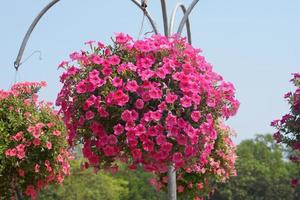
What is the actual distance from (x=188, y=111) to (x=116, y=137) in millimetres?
635

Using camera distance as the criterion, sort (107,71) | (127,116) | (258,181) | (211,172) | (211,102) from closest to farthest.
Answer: (127,116) → (107,71) → (211,102) → (211,172) → (258,181)

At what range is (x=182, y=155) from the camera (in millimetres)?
4574

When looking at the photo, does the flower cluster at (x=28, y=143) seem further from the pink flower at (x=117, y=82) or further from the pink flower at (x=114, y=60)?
the pink flower at (x=117, y=82)

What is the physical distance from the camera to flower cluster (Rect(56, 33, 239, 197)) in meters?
4.45

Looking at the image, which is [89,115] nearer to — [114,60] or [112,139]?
[112,139]

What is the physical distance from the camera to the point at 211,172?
9195 millimetres

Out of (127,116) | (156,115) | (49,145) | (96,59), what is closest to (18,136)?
(49,145)

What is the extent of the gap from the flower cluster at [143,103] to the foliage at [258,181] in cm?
2768

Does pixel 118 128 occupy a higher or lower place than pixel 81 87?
lower

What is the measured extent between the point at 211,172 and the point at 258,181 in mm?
24701

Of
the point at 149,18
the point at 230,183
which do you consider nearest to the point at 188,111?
Answer: the point at 149,18

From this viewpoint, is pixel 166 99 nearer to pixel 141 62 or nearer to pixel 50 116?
pixel 141 62

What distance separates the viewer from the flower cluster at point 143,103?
4445 millimetres

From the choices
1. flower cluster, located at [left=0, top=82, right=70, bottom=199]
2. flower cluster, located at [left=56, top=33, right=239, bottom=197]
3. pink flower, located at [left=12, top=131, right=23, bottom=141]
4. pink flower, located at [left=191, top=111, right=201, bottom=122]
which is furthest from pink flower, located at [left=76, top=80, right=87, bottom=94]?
pink flower, located at [left=12, top=131, right=23, bottom=141]
